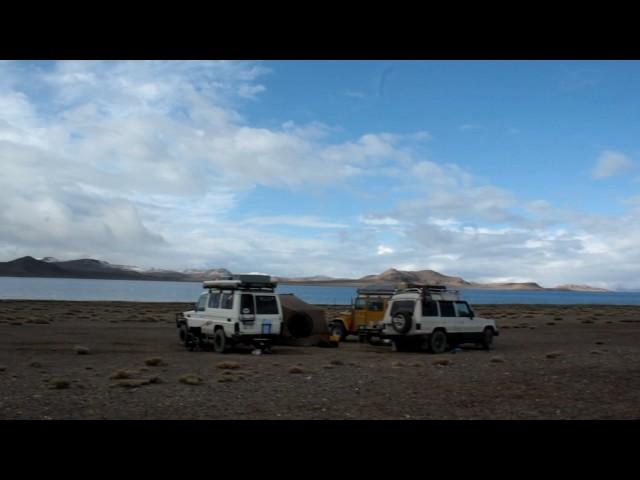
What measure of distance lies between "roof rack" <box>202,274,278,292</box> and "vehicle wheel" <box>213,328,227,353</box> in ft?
4.73

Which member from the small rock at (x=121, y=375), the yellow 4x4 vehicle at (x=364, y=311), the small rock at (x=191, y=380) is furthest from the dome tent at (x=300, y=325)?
the small rock at (x=191, y=380)

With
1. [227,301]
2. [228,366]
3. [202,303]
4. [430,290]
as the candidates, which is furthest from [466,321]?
[228,366]

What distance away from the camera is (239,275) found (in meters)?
20.4

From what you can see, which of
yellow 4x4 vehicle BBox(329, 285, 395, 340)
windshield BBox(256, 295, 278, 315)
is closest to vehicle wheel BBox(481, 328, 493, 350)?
yellow 4x4 vehicle BBox(329, 285, 395, 340)

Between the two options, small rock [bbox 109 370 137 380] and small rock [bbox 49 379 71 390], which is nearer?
small rock [bbox 49 379 71 390]

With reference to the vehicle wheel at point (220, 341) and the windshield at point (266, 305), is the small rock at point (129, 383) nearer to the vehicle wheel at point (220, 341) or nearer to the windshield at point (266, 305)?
the vehicle wheel at point (220, 341)

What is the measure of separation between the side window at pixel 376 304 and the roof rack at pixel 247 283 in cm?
610

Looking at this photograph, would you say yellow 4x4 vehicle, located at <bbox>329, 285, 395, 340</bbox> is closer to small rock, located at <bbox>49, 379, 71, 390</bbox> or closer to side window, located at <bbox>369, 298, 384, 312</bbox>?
side window, located at <bbox>369, 298, 384, 312</bbox>

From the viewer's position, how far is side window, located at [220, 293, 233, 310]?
2047 cm

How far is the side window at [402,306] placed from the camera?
21.1 meters

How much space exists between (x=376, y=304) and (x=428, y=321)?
15.9ft
